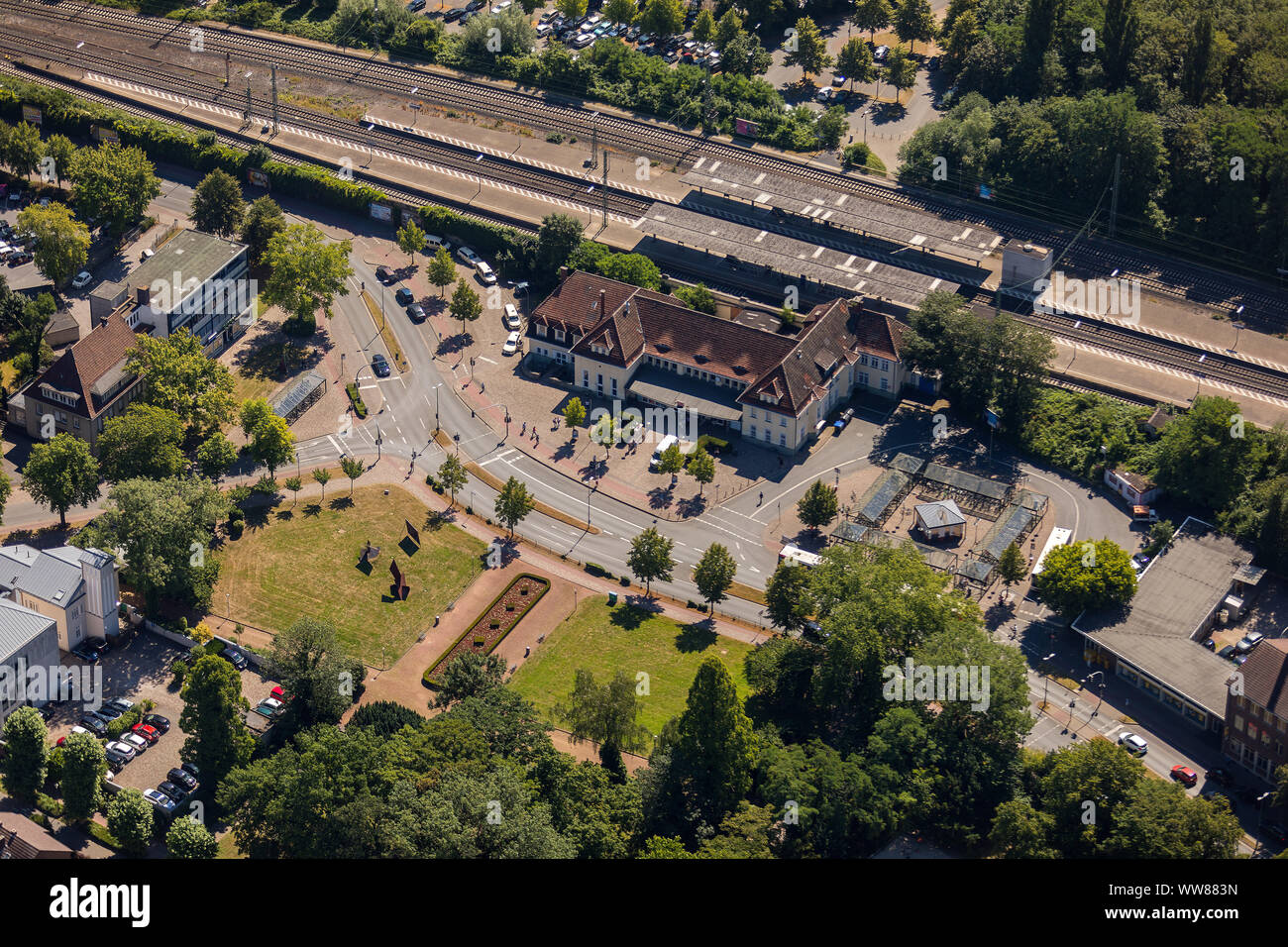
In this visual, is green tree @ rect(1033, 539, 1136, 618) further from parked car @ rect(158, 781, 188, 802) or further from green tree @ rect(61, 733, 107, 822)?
green tree @ rect(61, 733, 107, 822)

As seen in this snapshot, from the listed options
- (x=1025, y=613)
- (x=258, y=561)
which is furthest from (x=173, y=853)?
(x=1025, y=613)

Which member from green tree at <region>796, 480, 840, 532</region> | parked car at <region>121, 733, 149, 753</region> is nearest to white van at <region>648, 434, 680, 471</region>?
green tree at <region>796, 480, 840, 532</region>

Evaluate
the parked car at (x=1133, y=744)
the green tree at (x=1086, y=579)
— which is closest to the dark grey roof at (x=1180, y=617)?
the green tree at (x=1086, y=579)

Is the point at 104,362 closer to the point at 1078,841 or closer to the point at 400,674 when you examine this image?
the point at 400,674

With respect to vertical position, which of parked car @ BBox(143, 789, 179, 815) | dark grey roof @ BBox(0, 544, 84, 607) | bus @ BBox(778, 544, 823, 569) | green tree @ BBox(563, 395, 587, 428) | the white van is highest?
green tree @ BBox(563, 395, 587, 428)

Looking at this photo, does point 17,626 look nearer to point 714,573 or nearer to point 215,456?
point 215,456

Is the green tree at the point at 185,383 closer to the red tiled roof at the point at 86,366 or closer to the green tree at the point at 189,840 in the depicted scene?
the red tiled roof at the point at 86,366
